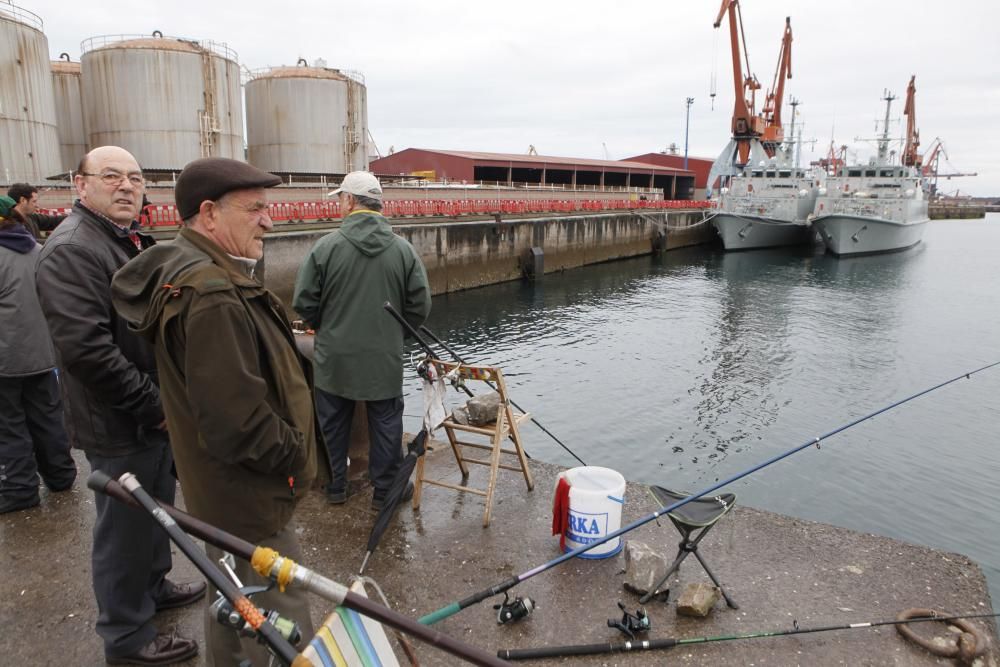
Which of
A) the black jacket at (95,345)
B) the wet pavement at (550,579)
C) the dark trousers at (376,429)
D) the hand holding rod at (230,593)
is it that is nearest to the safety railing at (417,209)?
the dark trousers at (376,429)

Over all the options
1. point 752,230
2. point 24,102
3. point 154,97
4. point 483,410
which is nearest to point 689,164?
point 752,230

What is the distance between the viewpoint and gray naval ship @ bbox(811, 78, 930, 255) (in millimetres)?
36719

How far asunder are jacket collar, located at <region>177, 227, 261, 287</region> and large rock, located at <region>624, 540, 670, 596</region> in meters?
2.57

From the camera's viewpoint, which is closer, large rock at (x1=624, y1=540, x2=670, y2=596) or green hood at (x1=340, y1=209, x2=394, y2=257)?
large rock at (x1=624, y1=540, x2=670, y2=596)

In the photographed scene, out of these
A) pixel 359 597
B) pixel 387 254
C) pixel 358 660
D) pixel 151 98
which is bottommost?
pixel 358 660

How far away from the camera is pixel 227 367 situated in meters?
1.94

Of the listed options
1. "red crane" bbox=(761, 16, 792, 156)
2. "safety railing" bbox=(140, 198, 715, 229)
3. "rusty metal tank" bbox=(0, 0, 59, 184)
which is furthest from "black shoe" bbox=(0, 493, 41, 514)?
"red crane" bbox=(761, 16, 792, 156)

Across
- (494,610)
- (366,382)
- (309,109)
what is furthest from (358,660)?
(309,109)

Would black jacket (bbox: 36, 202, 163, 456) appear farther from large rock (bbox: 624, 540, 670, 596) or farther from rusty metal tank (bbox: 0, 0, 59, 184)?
rusty metal tank (bbox: 0, 0, 59, 184)

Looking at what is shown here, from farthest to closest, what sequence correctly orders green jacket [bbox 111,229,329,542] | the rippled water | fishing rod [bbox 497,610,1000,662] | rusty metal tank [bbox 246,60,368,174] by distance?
1. rusty metal tank [bbox 246,60,368,174]
2. the rippled water
3. fishing rod [bbox 497,610,1000,662]
4. green jacket [bbox 111,229,329,542]

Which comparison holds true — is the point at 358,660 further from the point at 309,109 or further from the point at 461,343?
the point at 309,109

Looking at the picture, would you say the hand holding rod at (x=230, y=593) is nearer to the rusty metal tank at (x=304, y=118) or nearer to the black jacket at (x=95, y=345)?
the black jacket at (x=95, y=345)

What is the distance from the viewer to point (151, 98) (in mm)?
24328

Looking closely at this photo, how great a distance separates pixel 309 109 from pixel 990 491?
29061mm
